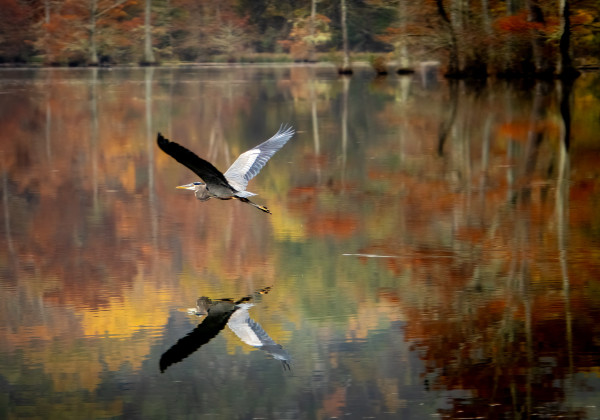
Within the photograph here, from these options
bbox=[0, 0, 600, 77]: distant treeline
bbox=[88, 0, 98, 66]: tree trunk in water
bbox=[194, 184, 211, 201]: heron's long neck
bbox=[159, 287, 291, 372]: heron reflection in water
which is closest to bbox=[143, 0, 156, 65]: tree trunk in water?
bbox=[0, 0, 600, 77]: distant treeline

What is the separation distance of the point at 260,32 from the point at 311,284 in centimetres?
5753

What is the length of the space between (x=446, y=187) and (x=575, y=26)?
80.6 feet

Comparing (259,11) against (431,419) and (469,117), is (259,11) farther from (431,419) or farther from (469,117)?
(431,419)

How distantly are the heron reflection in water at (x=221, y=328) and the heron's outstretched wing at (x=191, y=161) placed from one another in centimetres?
87

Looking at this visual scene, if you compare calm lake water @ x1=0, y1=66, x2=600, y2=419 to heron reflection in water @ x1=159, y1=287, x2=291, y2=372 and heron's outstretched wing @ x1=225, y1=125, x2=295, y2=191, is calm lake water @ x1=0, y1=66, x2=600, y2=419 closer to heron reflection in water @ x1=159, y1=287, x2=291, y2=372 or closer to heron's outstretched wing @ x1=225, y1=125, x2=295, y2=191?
heron reflection in water @ x1=159, y1=287, x2=291, y2=372

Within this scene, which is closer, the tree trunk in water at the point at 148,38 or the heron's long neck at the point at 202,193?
the heron's long neck at the point at 202,193

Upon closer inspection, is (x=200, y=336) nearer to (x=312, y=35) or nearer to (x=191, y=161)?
(x=191, y=161)

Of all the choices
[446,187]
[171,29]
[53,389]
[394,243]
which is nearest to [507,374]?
[53,389]

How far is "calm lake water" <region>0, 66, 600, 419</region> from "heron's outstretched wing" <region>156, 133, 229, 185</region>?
0.56 m

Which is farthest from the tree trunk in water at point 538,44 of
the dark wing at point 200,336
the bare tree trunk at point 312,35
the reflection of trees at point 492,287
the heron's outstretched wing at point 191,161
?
the dark wing at point 200,336

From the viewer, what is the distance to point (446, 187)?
11.2 metres

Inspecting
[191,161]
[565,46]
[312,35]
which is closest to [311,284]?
[191,161]

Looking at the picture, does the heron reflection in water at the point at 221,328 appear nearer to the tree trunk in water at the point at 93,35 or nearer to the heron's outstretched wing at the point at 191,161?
the heron's outstretched wing at the point at 191,161

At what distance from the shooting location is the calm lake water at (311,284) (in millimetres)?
Result: 4848
